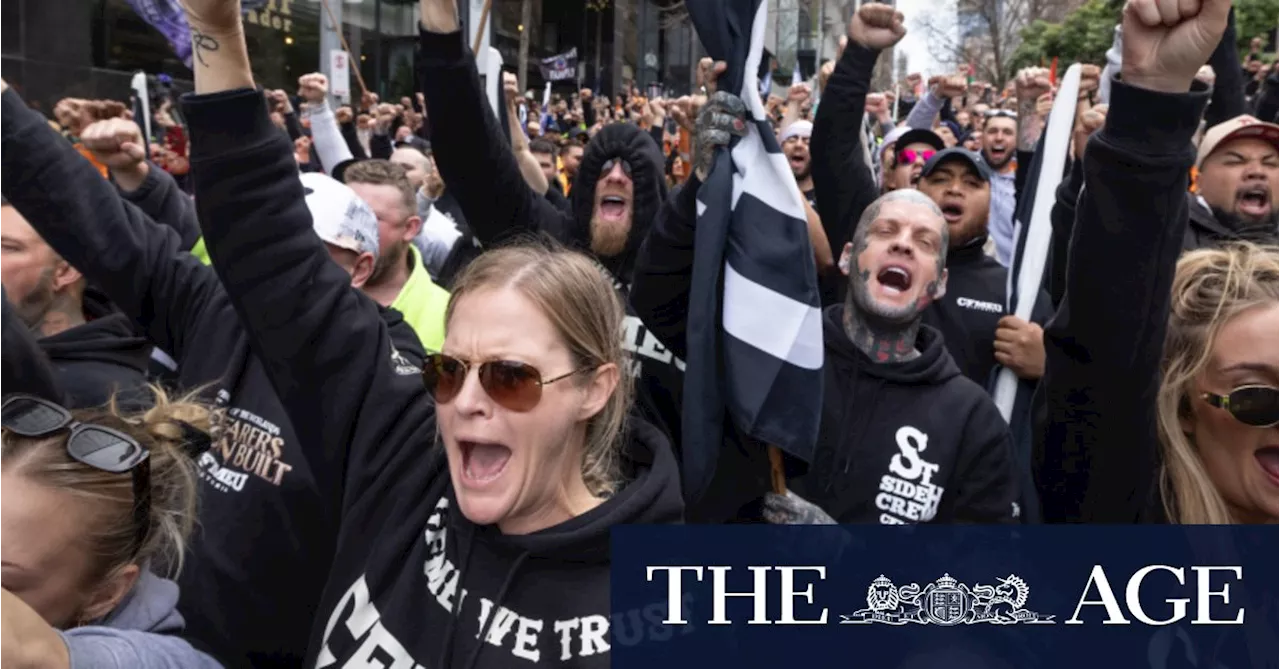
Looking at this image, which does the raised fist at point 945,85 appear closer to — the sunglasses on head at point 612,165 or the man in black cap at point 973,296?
the man in black cap at point 973,296

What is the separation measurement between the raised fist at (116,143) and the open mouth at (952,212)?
2856 millimetres

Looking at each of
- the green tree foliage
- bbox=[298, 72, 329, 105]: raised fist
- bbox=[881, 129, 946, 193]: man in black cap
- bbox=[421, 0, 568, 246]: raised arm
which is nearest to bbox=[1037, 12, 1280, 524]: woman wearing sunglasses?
bbox=[421, 0, 568, 246]: raised arm

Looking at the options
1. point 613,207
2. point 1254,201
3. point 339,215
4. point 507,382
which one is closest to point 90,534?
point 507,382

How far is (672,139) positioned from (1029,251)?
794cm

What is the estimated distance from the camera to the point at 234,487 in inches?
97.2

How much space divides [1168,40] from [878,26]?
6.97 ft

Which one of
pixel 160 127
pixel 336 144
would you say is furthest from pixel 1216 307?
pixel 160 127

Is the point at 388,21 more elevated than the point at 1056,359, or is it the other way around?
the point at 388,21

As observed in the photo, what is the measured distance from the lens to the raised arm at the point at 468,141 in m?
2.87

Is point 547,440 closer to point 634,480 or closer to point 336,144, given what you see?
point 634,480

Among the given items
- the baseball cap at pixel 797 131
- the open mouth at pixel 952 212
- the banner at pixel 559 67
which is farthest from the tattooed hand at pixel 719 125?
the banner at pixel 559 67

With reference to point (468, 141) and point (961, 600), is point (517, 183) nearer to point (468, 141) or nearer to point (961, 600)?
point (468, 141)

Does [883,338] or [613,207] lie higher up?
[613,207]

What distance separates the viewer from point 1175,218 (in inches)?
61.8
